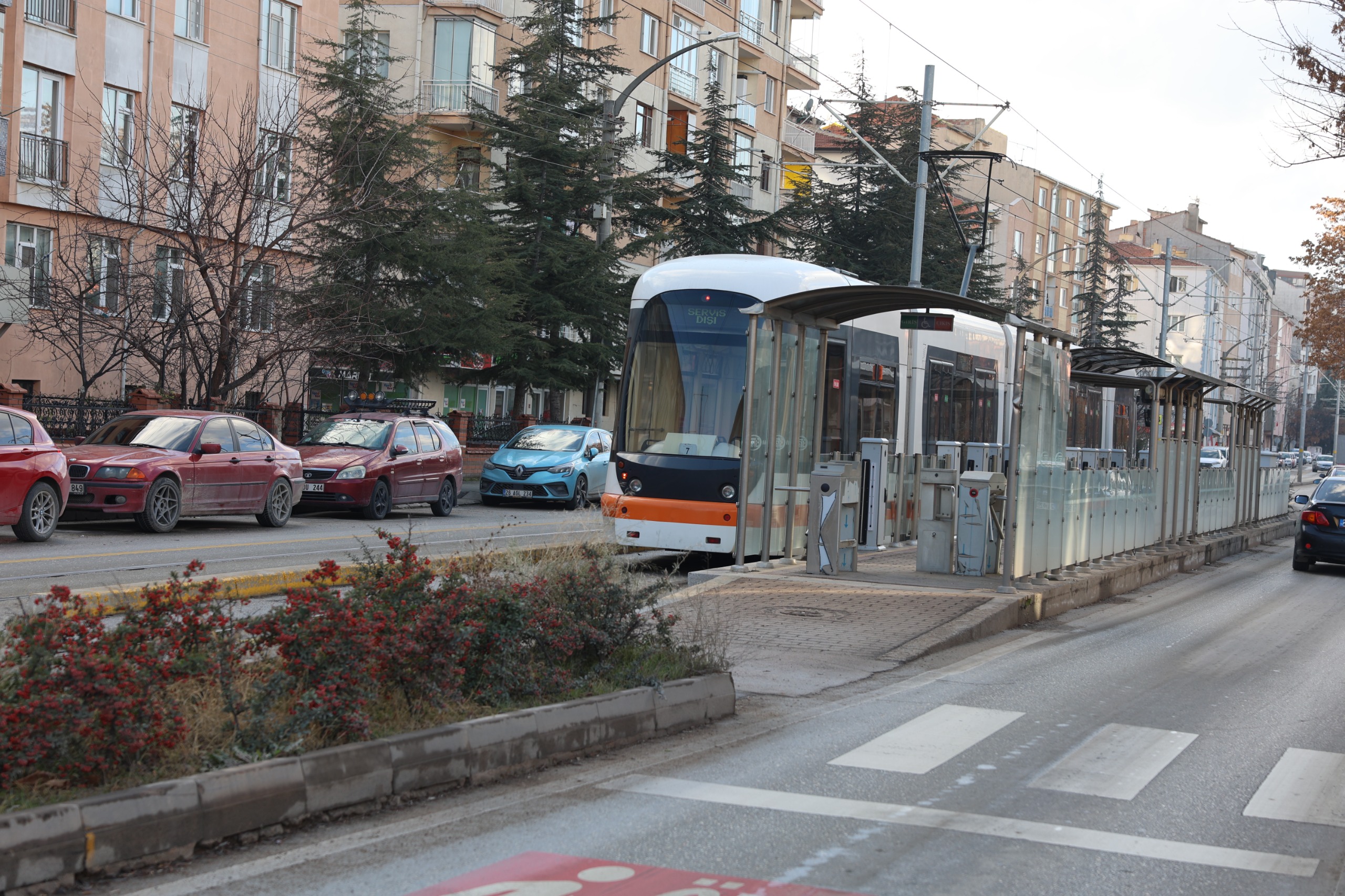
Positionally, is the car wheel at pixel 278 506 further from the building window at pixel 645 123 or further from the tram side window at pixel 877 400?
the building window at pixel 645 123

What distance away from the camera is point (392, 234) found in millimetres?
32062

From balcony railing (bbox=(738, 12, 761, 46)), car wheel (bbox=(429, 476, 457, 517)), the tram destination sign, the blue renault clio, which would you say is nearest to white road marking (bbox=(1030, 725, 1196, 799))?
the tram destination sign

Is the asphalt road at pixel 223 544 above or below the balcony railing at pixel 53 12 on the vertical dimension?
below

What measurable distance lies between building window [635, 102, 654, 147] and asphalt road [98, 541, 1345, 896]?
140 feet

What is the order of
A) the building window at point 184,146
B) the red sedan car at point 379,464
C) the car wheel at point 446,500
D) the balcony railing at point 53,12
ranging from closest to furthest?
the red sedan car at point 379,464
the building window at point 184,146
the car wheel at point 446,500
the balcony railing at point 53,12

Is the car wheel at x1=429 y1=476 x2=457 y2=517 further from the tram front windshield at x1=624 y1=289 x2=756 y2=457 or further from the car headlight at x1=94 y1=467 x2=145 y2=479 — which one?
the tram front windshield at x1=624 y1=289 x2=756 y2=457

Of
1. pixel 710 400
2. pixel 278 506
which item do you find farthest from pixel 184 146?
pixel 710 400

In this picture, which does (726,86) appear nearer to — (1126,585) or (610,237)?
(610,237)

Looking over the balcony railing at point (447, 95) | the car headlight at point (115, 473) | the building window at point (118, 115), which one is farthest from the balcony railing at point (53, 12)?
the car headlight at point (115, 473)

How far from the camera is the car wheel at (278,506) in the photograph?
68.7 feet

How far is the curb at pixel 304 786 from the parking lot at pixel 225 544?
338cm

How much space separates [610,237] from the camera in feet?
126

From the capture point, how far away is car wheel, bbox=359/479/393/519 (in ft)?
78.0

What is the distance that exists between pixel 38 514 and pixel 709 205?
29.3 meters
